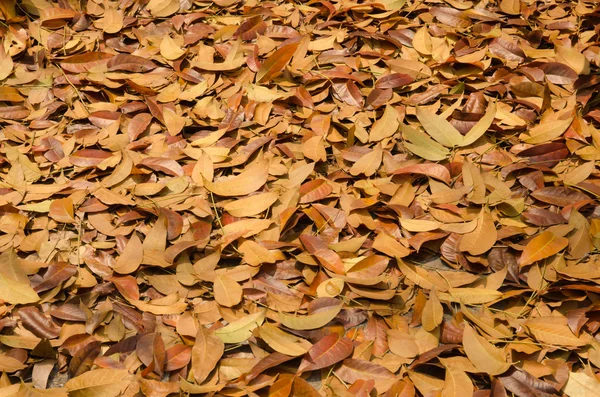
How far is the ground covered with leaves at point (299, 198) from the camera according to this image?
3.84ft

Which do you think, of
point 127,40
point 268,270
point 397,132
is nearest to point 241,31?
point 127,40

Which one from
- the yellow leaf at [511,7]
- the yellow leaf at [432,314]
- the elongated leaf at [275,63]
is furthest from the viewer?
the yellow leaf at [511,7]

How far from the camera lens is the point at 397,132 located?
1.61 m

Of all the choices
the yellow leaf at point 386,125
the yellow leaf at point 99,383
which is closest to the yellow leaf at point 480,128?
the yellow leaf at point 386,125

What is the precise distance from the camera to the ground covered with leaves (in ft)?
3.84

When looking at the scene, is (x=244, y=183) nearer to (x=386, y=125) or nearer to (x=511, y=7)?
(x=386, y=125)

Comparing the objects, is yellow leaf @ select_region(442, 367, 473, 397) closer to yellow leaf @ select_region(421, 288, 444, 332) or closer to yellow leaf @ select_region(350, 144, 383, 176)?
yellow leaf @ select_region(421, 288, 444, 332)

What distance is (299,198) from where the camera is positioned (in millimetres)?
1430

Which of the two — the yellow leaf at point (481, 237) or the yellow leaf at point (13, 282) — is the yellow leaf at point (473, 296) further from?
the yellow leaf at point (13, 282)

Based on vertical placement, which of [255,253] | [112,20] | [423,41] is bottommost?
[255,253]

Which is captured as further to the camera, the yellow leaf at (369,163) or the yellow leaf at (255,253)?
the yellow leaf at (369,163)

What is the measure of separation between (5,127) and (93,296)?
0.65 meters

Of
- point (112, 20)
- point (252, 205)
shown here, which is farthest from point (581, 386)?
point (112, 20)

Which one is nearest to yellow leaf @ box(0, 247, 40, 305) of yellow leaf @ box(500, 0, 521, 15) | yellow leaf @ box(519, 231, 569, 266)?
yellow leaf @ box(519, 231, 569, 266)
